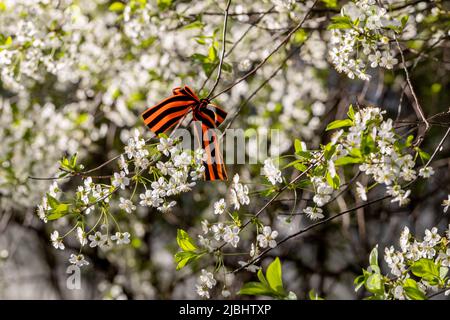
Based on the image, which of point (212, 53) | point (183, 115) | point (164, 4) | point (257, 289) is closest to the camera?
point (257, 289)

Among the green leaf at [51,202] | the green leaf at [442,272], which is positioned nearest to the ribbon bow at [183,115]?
the green leaf at [51,202]

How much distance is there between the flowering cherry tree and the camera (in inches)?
44.9

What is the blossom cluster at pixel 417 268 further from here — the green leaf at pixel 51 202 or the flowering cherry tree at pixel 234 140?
the green leaf at pixel 51 202

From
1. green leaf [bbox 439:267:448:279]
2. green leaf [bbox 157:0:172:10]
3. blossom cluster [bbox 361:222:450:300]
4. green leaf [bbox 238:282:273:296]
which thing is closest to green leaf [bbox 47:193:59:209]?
green leaf [bbox 238:282:273:296]

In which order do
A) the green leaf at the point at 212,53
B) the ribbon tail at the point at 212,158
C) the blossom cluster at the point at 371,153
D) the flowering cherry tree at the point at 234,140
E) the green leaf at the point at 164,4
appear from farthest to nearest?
1. the green leaf at the point at 164,4
2. the green leaf at the point at 212,53
3. the ribbon tail at the point at 212,158
4. the flowering cherry tree at the point at 234,140
5. the blossom cluster at the point at 371,153

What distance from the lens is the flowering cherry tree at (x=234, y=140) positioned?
1142mm

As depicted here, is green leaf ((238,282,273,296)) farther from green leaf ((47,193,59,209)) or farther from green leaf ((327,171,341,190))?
green leaf ((47,193,59,209))

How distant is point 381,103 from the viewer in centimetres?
294

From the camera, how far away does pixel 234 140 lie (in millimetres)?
2885

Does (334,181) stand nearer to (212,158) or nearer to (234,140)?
(212,158)

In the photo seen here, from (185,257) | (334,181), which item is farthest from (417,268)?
(185,257)

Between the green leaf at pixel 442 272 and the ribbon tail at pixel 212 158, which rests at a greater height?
the ribbon tail at pixel 212 158
